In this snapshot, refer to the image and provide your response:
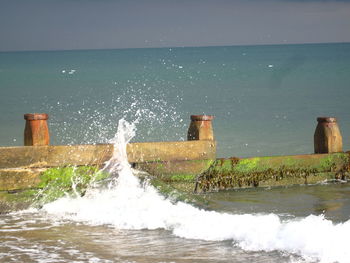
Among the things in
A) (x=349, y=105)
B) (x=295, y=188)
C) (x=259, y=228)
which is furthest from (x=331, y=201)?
(x=349, y=105)

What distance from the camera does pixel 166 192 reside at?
395 inches

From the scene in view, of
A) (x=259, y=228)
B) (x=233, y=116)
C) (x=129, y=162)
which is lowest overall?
(x=259, y=228)

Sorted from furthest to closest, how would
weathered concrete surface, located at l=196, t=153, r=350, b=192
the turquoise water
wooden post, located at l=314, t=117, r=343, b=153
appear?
the turquoise water
wooden post, located at l=314, t=117, r=343, b=153
weathered concrete surface, located at l=196, t=153, r=350, b=192

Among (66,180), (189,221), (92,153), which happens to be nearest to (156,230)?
(189,221)

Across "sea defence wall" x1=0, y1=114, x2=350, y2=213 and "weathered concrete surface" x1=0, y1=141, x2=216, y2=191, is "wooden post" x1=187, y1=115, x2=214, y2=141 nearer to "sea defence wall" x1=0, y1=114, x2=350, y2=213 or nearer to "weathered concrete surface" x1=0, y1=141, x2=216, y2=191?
"sea defence wall" x1=0, y1=114, x2=350, y2=213

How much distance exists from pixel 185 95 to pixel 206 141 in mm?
32720

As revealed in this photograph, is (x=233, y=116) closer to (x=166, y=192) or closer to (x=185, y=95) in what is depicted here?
(x=185, y=95)

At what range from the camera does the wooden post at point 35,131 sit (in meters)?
10.6

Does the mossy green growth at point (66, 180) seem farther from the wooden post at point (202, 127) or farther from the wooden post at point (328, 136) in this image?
the wooden post at point (328, 136)

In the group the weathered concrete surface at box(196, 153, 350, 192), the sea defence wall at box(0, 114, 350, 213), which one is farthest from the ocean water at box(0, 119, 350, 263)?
the weathered concrete surface at box(196, 153, 350, 192)

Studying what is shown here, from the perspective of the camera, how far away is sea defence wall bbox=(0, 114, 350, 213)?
1021cm

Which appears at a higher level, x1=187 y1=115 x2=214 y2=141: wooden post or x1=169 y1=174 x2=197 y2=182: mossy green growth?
x1=187 y1=115 x2=214 y2=141: wooden post

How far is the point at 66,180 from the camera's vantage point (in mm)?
10406

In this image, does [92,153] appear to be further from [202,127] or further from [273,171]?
[273,171]
